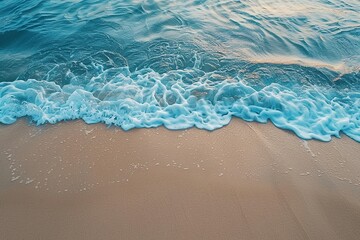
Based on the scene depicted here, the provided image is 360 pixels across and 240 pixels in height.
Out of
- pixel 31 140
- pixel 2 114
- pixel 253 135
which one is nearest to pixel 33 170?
pixel 31 140

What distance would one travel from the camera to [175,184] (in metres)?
2.96

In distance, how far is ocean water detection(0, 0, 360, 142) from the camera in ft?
12.7

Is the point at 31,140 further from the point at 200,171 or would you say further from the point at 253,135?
the point at 253,135

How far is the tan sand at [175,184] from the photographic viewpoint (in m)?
2.58

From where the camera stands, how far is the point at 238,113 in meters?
3.86

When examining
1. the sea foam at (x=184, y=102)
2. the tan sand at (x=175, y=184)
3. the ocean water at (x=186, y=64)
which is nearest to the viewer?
the tan sand at (x=175, y=184)

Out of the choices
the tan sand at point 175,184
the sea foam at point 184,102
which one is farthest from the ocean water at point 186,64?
the tan sand at point 175,184

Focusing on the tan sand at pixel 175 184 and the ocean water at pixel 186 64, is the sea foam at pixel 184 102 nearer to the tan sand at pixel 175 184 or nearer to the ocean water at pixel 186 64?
the ocean water at pixel 186 64

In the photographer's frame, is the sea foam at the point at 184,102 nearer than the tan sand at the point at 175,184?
No

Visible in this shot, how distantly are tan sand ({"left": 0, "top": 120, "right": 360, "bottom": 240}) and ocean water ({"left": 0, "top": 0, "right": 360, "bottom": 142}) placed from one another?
30cm

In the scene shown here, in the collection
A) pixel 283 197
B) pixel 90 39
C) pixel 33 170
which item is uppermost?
pixel 90 39

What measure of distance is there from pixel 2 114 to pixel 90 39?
2.45 meters

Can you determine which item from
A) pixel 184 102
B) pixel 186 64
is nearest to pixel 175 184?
pixel 184 102

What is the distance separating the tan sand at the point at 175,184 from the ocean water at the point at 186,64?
12.0 inches
